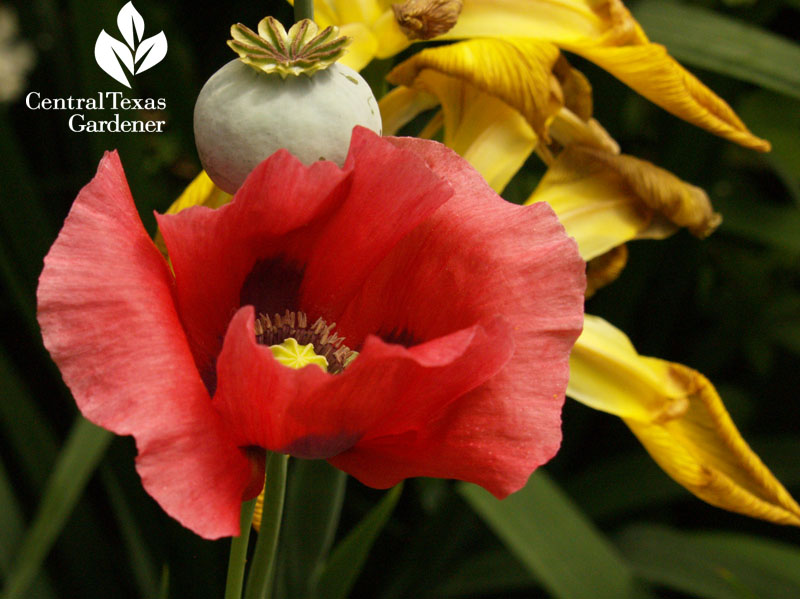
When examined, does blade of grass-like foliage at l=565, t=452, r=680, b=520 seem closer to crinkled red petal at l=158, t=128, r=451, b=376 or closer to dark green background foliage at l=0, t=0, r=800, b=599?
dark green background foliage at l=0, t=0, r=800, b=599

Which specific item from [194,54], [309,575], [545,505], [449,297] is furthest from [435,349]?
[194,54]

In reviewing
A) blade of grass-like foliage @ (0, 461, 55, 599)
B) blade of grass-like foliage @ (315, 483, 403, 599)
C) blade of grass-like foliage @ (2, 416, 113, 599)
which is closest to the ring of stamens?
blade of grass-like foliage @ (315, 483, 403, 599)

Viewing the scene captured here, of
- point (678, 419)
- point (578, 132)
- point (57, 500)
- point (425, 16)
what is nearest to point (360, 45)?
point (425, 16)

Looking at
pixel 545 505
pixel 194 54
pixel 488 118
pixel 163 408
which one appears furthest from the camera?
pixel 194 54

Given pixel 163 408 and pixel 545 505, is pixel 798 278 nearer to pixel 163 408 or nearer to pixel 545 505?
pixel 545 505

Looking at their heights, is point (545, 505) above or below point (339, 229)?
below

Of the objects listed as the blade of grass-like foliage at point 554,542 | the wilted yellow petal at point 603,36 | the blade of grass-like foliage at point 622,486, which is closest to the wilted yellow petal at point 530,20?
the wilted yellow petal at point 603,36

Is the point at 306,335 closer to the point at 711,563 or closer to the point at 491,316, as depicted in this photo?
the point at 491,316
